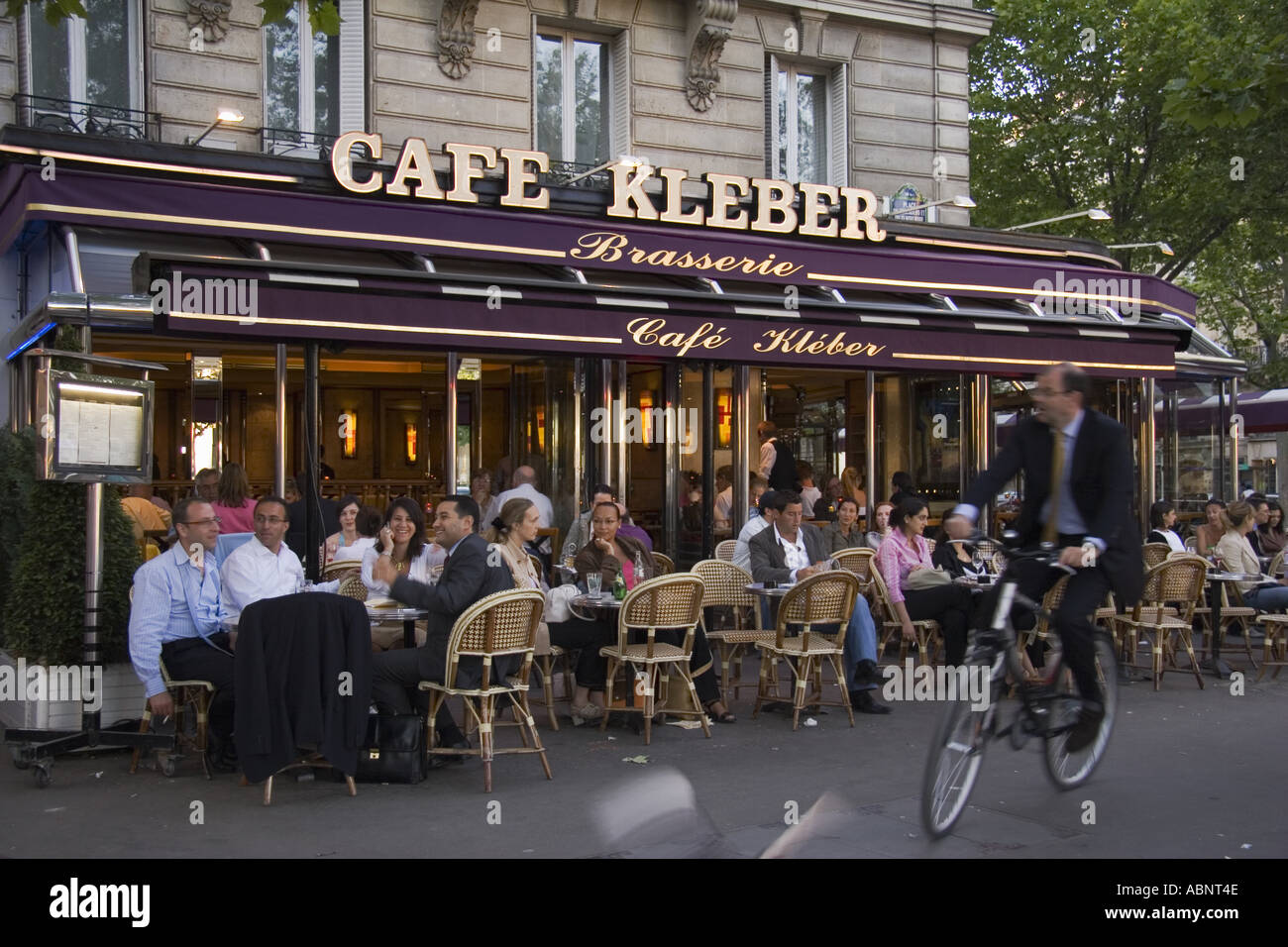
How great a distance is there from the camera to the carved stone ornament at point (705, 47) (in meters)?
14.3

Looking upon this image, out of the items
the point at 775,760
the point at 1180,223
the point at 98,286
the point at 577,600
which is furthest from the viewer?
the point at 1180,223

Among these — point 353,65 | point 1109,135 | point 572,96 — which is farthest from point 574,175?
point 1109,135

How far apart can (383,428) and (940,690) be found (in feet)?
35.3

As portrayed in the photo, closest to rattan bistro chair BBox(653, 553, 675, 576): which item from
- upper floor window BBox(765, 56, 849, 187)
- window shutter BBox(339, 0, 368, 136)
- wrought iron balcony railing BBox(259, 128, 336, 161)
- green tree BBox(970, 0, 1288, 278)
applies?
wrought iron balcony railing BBox(259, 128, 336, 161)

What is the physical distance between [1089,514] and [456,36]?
32.0 ft

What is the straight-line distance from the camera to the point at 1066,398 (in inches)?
217

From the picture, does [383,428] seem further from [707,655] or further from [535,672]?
[707,655]

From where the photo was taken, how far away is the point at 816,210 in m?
14.4

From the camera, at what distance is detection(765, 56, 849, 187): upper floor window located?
15.4 metres

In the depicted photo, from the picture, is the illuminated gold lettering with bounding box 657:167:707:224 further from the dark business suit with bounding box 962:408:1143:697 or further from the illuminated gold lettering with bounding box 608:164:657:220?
the dark business suit with bounding box 962:408:1143:697

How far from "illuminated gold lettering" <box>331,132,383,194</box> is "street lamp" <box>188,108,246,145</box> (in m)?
0.91

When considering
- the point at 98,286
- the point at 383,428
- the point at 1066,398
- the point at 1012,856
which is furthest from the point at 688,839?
the point at 383,428

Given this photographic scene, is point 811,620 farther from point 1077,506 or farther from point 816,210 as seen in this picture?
point 816,210

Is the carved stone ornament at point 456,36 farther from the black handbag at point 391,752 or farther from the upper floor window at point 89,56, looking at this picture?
the black handbag at point 391,752
